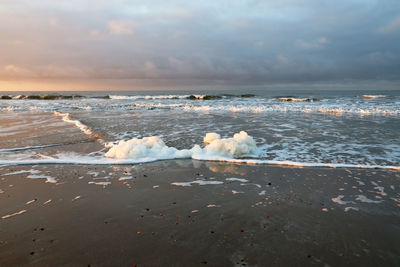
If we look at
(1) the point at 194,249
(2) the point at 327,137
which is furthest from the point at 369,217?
(2) the point at 327,137

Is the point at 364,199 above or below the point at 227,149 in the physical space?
below

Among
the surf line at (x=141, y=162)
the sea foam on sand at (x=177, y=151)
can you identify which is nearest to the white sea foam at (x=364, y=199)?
the surf line at (x=141, y=162)

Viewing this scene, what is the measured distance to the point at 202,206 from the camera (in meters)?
4.73

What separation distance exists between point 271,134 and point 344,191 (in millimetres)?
7044

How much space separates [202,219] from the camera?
422cm

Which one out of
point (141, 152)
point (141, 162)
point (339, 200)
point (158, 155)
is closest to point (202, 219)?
point (339, 200)

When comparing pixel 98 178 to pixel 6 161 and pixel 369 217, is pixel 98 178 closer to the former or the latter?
pixel 6 161

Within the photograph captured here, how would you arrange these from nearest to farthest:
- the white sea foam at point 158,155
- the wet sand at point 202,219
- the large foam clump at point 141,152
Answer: the wet sand at point 202,219 < the white sea foam at point 158,155 < the large foam clump at point 141,152

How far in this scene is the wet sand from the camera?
329cm

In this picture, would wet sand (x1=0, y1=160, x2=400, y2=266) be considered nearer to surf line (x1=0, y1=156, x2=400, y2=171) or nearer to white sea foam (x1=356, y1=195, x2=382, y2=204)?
white sea foam (x1=356, y1=195, x2=382, y2=204)

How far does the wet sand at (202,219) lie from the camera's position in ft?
10.8

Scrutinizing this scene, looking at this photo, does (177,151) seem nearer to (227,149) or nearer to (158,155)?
(158,155)

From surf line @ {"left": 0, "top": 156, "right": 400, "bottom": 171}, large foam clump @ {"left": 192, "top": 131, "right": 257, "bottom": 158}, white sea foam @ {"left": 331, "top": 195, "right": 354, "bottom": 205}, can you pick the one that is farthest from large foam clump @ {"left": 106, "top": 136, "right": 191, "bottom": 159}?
white sea foam @ {"left": 331, "top": 195, "right": 354, "bottom": 205}

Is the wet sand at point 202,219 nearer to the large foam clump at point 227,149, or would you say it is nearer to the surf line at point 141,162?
the surf line at point 141,162
